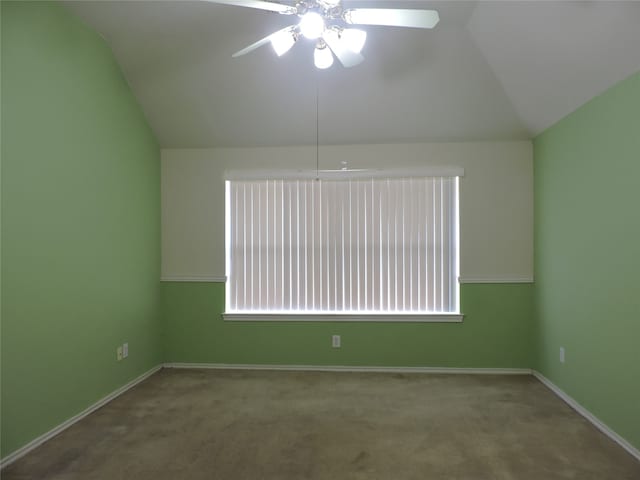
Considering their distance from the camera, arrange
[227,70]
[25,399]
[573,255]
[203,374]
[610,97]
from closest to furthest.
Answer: [25,399], [610,97], [573,255], [227,70], [203,374]

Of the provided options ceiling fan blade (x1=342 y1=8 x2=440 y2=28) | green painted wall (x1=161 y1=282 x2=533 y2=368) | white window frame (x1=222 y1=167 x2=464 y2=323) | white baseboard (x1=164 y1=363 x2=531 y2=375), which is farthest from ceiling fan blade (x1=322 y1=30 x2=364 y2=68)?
white baseboard (x1=164 y1=363 x2=531 y2=375)

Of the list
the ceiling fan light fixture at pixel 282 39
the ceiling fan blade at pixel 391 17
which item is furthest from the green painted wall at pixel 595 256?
the ceiling fan light fixture at pixel 282 39

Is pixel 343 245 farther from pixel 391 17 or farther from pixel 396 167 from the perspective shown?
pixel 391 17

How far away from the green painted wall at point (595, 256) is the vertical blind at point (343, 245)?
812 millimetres

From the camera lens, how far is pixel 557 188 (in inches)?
121

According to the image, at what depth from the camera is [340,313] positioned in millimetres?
3629

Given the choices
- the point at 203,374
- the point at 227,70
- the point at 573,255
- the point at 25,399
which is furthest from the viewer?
the point at 203,374

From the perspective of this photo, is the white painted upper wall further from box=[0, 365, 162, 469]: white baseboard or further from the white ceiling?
box=[0, 365, 162, 469]: white baseboard

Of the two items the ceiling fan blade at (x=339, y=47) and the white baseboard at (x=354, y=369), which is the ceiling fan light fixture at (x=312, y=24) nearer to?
the ceiling fan blade at (x=339, y=47)

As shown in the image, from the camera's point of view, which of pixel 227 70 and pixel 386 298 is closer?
pixel 227 70

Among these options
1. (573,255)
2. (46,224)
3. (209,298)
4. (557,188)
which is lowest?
(209,298)

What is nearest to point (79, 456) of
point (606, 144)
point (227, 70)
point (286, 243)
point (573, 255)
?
point (286, 243)

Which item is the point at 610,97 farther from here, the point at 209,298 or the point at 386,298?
the point at 209,298

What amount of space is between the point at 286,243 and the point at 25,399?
2267 millimetres
